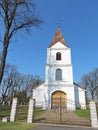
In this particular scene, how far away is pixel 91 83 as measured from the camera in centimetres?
5016

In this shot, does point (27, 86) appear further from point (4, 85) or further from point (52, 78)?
point (52, 78)

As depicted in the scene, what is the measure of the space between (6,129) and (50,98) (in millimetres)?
16359

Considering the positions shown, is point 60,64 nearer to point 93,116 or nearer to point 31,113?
point 31,113

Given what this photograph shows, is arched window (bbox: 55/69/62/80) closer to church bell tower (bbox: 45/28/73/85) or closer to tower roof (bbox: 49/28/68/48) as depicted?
church bell tower (bbox: 45/28/73/85)

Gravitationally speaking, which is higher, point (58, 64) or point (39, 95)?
point (58, 64)

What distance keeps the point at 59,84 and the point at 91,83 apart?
89.2 feet

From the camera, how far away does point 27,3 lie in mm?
13562

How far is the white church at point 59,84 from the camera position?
2492 cm

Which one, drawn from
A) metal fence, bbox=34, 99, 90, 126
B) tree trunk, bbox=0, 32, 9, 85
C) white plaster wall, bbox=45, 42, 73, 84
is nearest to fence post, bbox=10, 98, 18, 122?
metal fence, bbox=34, 99, 90, 126

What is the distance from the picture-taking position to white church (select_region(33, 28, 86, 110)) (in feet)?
81.8

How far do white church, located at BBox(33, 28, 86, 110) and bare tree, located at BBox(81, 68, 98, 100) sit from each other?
22.2 metres

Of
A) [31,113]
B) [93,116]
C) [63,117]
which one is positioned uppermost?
[31,113]

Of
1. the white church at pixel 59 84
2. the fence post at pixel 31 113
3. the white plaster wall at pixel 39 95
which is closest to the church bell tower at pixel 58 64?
the white church at pixel 59 84

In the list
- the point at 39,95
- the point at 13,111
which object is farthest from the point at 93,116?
the point at 39,95
